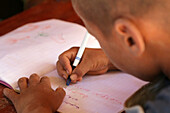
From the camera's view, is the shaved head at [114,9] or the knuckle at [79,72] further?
the knuckle at [79,72]

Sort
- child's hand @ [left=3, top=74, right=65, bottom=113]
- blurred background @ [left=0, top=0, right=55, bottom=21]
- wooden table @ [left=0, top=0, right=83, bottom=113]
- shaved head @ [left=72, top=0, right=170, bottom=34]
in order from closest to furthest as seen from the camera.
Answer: shaved head @ [left=72, top=0, right=170, bottom=34]
child's hand @ [left=3, top=74, right=65, bottom=113]
wooden table @ [left=0, top=0, right=83, bottom=113]
blurred background @ [left=0, top=0, right=55, bottom=21]

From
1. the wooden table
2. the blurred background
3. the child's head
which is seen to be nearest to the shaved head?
the child's head

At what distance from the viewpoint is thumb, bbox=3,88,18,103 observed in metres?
0.62

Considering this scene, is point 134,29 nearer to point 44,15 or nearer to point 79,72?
point 79,72

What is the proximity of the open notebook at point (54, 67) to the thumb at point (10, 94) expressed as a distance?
3 cm

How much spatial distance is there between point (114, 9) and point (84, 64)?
0.33 m

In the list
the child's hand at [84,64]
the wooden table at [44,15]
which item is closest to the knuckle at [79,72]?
the child's hand at [84,64]

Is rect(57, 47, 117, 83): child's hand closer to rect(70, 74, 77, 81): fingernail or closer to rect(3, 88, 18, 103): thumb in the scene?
rect(70, 74, 77, 81): fingernail

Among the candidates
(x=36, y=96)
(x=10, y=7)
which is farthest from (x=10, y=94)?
(x=10, y=7)

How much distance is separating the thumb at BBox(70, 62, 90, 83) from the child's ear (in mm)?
282

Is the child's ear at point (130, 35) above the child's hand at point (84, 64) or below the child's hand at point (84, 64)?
above

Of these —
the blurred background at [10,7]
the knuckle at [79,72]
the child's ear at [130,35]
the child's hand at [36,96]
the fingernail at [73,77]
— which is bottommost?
the blurred background at [10,7]

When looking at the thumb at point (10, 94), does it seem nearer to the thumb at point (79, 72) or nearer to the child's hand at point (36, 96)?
the child's hand at point (36, 96)

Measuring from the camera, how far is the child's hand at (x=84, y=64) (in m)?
0.70
